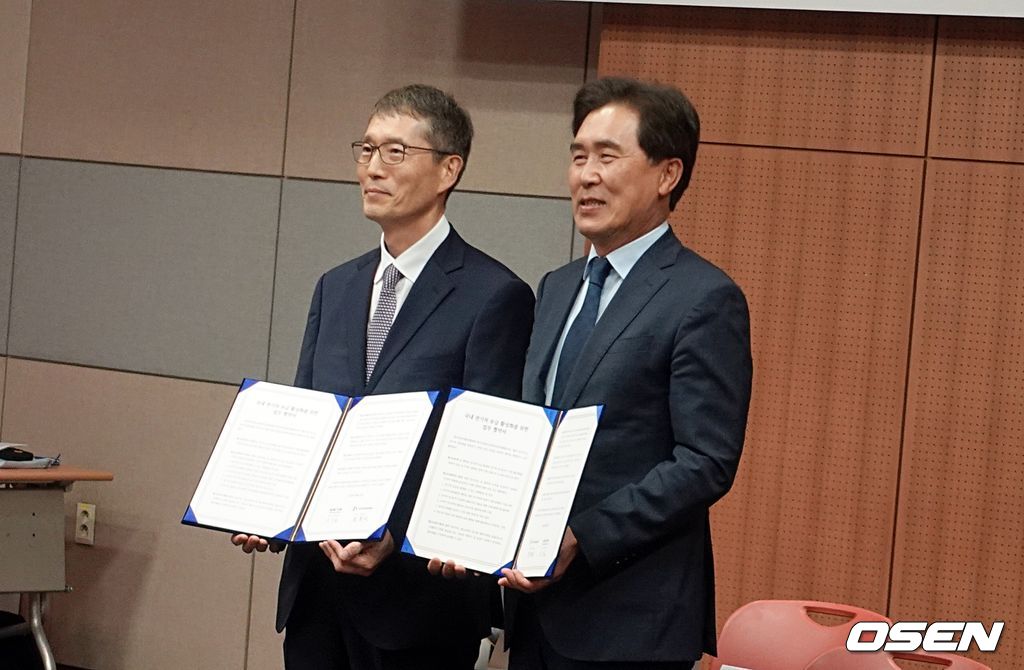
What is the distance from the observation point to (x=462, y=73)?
13.2 feet

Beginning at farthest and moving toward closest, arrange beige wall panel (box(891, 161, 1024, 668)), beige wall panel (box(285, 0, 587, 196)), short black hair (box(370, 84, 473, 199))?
beige wall panel (box(285, 0, 587, 196))
beige wall panel (box(891, 161, 1024, 668))
short black hair (box(370, 84, 473, 199))

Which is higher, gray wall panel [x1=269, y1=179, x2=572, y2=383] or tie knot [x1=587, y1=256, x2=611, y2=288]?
gray wall panel [x1=269, y1=179, x2=572, y2=383]

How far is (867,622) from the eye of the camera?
236 centimetres

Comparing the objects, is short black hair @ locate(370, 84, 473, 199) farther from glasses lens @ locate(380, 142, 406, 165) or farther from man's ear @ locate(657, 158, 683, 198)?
man's ear @ locate(657, 158, 683, 198)

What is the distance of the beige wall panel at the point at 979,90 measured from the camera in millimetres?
3449

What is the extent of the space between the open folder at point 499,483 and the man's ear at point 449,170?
1.73 ft

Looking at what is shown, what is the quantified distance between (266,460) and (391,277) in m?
0.43

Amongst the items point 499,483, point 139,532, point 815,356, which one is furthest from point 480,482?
point 139,532

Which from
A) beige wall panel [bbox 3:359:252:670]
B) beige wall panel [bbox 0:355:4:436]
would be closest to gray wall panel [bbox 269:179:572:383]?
beige wall panel [bbox 3:359:252:670]

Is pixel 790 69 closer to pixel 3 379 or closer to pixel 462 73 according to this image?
pixel 462 73

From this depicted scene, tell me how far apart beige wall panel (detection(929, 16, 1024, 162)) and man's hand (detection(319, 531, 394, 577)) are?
2285 mm

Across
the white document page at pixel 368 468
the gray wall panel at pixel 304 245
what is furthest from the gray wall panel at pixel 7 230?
the white document page at pixel 368 468

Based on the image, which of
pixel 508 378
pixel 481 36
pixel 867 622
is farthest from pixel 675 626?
pixel 481 36

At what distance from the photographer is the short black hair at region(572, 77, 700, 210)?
6.59 ft
